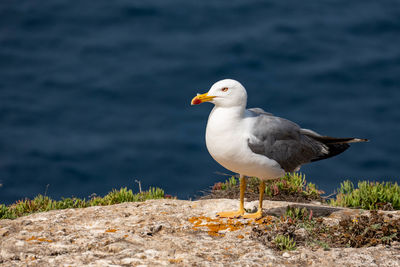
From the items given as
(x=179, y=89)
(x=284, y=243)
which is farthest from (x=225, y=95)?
(x=179, y=89)

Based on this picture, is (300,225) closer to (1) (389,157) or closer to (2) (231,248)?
(2) (231,248)

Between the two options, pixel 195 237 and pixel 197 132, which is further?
pixel 197 132

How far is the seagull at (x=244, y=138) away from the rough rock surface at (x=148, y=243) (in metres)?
0.70

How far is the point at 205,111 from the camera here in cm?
2364

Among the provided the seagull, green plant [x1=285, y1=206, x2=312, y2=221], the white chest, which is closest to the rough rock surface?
green plant [x1=285, y1=206, x2=312, y2=221]

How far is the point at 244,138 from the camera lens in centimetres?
701

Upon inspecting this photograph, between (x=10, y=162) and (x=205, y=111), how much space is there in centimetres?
769

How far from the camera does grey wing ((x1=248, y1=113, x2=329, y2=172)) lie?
717 centimetres

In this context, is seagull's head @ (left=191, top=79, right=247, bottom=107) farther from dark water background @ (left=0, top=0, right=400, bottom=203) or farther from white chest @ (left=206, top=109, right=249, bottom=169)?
dark water background @ (left=0, top=0, right=400, bottom=203)

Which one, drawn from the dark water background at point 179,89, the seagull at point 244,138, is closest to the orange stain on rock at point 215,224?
the seagull at point 244,138

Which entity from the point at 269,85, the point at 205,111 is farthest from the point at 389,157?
the point at 205,111

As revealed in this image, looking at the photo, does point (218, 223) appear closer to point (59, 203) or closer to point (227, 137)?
point (227, 137)

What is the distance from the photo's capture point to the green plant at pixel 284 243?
20.4ft

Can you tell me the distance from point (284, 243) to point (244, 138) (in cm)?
139
